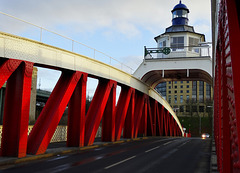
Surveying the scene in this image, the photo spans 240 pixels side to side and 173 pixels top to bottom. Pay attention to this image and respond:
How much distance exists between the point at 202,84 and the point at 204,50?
105980mm

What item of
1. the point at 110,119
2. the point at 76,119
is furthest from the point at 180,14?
the point at 76,119

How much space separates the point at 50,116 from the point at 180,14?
3000cm

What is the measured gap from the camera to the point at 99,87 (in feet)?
62.4

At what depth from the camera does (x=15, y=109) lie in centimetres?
1166

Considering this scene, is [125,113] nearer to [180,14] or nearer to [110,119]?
[110,119]

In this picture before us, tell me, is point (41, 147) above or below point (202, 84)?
below

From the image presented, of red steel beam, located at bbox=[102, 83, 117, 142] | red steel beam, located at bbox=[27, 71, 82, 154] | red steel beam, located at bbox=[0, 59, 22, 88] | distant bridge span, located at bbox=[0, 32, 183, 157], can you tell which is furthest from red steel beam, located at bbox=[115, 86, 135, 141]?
red steel beam, located at bbox=[0, 59, 22, 88]

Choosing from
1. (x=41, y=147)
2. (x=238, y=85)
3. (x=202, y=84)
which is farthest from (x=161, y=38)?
(x=202, y=84)

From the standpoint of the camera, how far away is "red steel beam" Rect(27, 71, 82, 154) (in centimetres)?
1268

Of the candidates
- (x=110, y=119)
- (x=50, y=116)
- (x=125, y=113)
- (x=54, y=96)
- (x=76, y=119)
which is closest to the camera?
(x=50, y=116)

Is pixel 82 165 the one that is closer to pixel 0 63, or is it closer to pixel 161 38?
pixel 0 63

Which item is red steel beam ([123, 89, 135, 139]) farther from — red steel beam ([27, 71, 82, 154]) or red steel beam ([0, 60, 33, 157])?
red steel beam ([0, 60, 33, 157])

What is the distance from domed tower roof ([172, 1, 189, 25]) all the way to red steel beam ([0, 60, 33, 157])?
2909 centimetres

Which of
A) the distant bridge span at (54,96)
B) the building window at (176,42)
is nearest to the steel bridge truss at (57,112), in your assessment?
the distant bridge span at (54,96)
